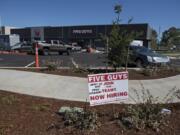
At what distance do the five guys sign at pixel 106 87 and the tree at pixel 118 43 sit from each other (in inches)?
236

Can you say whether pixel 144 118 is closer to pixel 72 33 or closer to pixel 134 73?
pixel 134 73

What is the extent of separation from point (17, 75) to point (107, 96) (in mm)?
6538

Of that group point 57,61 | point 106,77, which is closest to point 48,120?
point 106,77

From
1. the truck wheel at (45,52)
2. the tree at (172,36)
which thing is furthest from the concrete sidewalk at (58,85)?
the tree at (172,36)

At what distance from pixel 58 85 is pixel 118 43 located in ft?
10.9

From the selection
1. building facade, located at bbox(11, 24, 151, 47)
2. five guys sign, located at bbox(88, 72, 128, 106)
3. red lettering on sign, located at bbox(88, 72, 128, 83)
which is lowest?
five guys sign, located at bbox(88, 72, 128, 106)

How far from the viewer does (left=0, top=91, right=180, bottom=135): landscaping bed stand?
17.1ft

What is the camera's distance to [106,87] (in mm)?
5594

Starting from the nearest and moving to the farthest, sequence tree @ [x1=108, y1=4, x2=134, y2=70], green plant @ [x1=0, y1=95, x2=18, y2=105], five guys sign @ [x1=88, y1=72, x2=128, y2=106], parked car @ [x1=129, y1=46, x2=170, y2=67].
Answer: five guys sign @ [x1=88, y1=72, x2=128, y2=106]
green plant @ [x1=0, y1=95, x2=18, y2=105]
tree @ [x1=108, y1=4, x2=134, y2=70]
parked car @ [x1=129, y1=46, x2=170, y2=67]

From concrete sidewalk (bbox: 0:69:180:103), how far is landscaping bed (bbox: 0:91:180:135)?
1.20 metres

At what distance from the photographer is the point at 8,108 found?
21.0 feet

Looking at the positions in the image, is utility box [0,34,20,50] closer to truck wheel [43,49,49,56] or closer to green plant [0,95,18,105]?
truck wheel [43,49,49,56]

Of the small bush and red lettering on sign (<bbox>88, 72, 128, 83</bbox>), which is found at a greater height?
red lettering on sign (<bbox>88, 72, 128, 83</bbox>)

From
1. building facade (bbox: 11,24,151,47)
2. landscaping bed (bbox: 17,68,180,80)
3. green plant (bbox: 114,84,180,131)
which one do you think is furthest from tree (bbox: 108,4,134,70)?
building facade (bbox: 11,24,151,47)
